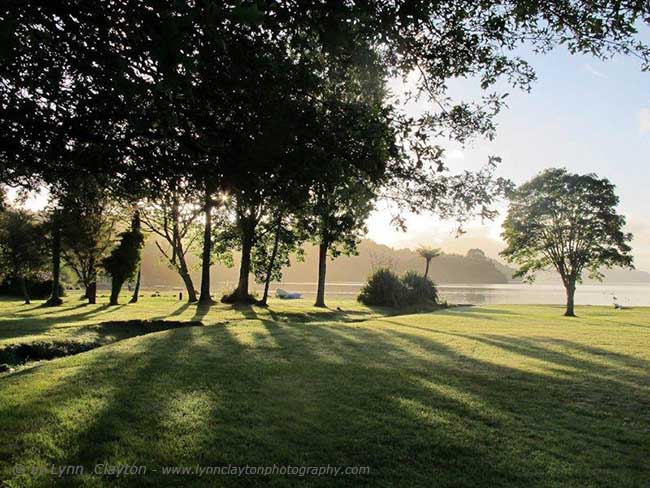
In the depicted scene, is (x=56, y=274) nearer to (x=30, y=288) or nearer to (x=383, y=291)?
(x=30, y=288)

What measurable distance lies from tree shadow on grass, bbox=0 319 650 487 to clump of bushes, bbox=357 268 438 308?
90.6ft

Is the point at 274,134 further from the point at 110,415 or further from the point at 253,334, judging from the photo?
the point at 253,334

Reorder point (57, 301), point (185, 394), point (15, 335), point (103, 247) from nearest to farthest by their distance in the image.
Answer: point (185, 394)
point (15, 335)
point (57, 301)
point (103, 247)

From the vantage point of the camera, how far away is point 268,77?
5402 millimetres

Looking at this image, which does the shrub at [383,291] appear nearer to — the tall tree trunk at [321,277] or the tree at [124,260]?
the tall tree trunk at [321,277]

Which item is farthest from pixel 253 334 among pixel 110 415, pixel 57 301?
pixel 57 301

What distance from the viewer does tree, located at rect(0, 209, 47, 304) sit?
1470 inches

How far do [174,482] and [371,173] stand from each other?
13.1ft

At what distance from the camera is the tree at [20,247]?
123 ft

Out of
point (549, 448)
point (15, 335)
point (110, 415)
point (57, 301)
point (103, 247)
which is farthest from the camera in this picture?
point (103, 247)

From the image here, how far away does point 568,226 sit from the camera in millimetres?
36250

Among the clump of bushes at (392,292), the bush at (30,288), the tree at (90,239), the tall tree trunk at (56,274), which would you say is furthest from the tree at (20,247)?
A: the clump of bushes at (392,292)

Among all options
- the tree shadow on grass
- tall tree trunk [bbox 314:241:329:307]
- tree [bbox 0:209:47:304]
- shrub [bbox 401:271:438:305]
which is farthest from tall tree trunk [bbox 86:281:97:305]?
the tree shadow on grass

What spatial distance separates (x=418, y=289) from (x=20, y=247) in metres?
33.6
